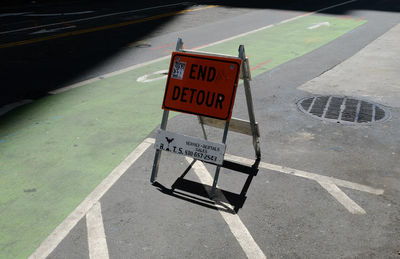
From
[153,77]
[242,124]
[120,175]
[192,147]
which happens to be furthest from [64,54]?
[192,147]

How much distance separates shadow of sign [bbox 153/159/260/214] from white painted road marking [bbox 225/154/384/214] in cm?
32

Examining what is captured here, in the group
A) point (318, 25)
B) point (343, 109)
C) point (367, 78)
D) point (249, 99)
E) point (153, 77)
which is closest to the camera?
point (249, 99)

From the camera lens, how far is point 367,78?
33.2 ft

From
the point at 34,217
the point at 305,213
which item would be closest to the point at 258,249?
the point at 305,213

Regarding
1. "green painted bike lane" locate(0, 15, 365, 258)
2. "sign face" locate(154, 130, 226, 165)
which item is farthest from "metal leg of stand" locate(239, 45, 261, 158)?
"green painted bike lane" locate(0, 15, 365, 258)

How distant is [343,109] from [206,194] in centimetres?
400

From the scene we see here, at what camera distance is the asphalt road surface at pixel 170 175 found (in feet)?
14.7

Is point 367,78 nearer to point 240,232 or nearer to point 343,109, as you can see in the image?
point 343,109

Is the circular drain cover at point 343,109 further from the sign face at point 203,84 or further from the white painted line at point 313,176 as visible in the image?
the sign face at point 203,84

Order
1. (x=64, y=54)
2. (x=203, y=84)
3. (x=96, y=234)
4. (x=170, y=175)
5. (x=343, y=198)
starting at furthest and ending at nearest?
(x=64, y=54), (x=170, y=175), (x=203, y=84), (x=343, y=198), (x=96, y=234)

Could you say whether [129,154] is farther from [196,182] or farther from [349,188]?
[349,188]

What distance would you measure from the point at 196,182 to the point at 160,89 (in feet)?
14.0

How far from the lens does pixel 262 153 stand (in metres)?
6.48

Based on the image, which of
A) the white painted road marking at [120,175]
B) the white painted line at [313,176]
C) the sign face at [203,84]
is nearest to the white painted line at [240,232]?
the white painted road marking at [120,175]
